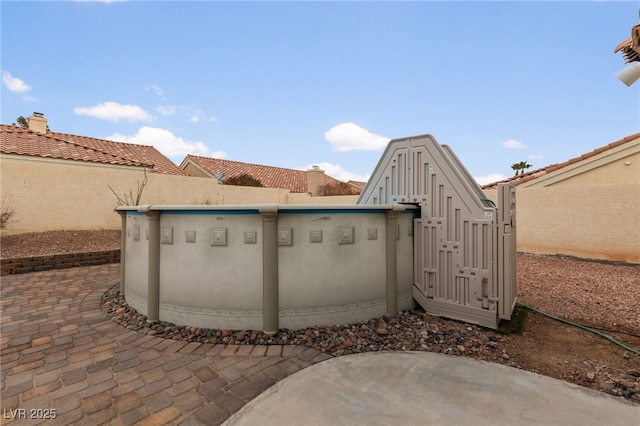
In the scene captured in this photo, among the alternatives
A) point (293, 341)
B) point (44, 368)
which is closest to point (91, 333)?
point (44, 368)

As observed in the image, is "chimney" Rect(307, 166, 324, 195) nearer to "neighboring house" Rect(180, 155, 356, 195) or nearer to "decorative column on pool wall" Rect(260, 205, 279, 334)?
"neighboring house" Rect(180, 155, 356, 195)

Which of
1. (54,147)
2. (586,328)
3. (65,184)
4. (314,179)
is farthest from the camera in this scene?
(314,179)

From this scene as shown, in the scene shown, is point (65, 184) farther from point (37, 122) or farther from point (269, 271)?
point (269, 271)

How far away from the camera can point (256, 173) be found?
23953 mm

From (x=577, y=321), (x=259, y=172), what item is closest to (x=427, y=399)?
(x=577, y=321)

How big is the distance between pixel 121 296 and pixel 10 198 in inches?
305

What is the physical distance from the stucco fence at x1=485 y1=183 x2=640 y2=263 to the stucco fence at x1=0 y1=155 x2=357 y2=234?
1447cm

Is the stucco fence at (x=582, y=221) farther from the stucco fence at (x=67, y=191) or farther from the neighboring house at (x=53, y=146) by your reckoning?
the neighboring house at (x=53, y=146)

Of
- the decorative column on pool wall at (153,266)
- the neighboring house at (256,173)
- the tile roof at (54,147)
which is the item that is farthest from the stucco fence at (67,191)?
the decorative column on pool wall at (153,266)

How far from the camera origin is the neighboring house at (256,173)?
21.1m

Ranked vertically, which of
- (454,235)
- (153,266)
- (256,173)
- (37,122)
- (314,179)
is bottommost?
(153,266)

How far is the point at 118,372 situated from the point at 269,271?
5.97ft

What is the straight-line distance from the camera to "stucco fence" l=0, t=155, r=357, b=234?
30.2ft

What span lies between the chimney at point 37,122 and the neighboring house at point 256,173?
837 centimetres
